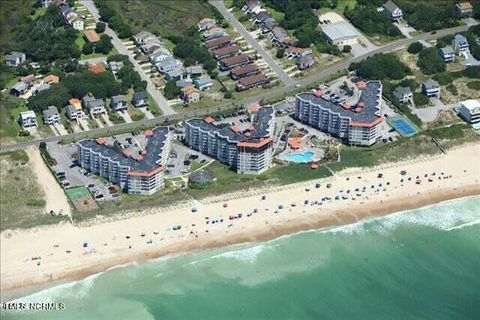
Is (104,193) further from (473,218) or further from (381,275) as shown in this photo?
(473,218)

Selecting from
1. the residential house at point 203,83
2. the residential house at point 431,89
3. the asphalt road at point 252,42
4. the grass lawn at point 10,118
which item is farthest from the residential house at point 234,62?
the grass lawn at point 10,118

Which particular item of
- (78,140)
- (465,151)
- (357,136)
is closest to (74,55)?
(78,140)

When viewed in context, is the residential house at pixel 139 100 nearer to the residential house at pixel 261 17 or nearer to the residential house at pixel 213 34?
the residential house at pixel 213 34

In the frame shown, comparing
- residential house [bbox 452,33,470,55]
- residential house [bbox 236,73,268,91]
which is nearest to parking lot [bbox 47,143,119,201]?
residential house [bbox 236,73,268,91]

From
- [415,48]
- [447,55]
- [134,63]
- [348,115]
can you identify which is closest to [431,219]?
[348,115]

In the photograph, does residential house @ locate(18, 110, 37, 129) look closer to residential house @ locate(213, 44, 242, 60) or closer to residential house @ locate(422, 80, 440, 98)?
residential house @ locate(213, 44, 242, 60)

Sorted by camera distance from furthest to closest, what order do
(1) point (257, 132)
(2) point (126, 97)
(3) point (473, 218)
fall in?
(2) point (126, 97) < (1) point (257, 132) < (3) point (473, 218)

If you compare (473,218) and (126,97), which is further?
(126,97)

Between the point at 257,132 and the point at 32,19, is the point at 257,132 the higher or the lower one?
the higher one
